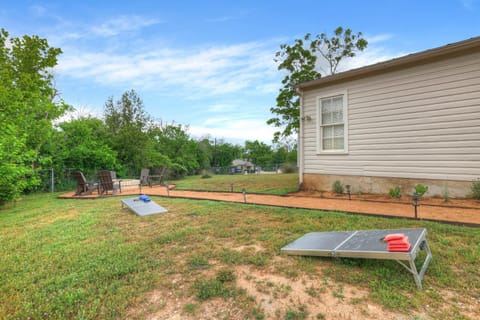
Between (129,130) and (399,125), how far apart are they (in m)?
14.0

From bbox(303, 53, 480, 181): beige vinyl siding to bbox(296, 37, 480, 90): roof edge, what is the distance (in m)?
0.14

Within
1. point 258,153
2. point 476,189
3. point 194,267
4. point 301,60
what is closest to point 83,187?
point 194,267

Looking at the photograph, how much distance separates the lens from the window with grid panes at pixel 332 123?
692cm

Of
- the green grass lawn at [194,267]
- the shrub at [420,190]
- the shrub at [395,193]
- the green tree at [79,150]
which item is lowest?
the green grass lawn at [194,267]

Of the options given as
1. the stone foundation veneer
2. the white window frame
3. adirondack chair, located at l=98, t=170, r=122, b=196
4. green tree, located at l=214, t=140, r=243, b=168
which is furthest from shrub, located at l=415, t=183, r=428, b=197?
green tree, located at l=214, t=140, r=243, b=168

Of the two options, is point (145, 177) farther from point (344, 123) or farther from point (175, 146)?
point (344, 123)

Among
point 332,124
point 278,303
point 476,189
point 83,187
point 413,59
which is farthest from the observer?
point 83,187

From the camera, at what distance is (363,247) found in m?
2.29

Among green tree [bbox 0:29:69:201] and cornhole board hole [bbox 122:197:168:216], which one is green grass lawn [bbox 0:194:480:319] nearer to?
cornhole board hole [bbox 122:197:168:216]

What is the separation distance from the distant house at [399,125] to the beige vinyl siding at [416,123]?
0.05 ft

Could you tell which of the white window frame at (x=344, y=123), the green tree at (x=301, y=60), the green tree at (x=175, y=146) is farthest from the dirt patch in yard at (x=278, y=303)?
the green tree at (x=175, y=146)

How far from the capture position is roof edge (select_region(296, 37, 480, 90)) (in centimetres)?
487

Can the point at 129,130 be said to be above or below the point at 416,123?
above

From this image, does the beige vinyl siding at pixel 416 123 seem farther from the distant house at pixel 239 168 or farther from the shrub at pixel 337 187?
the distant house at pixel 239 168
